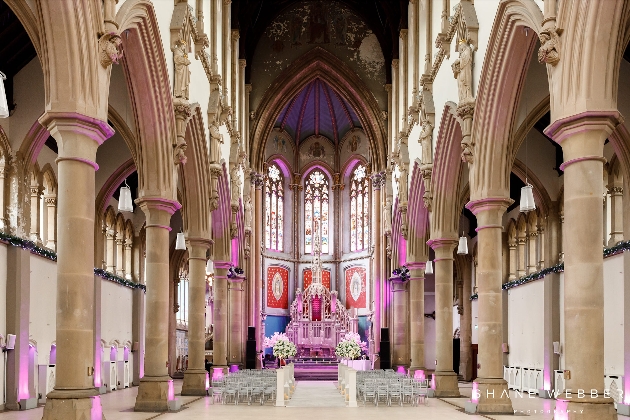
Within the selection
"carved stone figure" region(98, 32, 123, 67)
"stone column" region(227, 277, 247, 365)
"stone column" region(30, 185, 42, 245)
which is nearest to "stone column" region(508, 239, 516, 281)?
"stone column" region(227, 277, 247, 365)

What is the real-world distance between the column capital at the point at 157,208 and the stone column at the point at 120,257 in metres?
13.9

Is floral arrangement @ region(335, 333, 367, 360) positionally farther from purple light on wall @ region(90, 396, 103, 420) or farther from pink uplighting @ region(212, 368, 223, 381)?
purple light on wall @ region(90, 396, 103, 420)

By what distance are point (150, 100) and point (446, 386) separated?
13.7m

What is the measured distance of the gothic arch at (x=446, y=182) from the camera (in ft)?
81.3

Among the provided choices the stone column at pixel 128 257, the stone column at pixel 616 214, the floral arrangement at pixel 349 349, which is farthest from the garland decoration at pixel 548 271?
the stone column at pixel 128 257

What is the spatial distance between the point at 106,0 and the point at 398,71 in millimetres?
27281

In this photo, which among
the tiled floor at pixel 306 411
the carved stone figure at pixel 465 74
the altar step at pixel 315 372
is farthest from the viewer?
the altar step at pixel 315 372

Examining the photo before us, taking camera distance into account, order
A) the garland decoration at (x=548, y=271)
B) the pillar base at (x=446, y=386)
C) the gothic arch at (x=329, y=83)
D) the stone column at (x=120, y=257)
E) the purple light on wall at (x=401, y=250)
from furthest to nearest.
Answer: the gothic arch at (x=329, y=83) → the purple light on wall at (x=401, y=250) → the stone column at (x=120, y=257) → the pillar base at (x=446, y=386) → the garland decoration at (x=548, y=271)

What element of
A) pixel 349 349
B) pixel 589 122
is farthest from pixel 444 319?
pixel 349 349

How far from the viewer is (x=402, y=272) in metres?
36.5

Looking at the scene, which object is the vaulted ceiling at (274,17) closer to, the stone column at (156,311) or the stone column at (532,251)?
the stone column at (532,251)

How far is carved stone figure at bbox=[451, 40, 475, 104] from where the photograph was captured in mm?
→ 20328

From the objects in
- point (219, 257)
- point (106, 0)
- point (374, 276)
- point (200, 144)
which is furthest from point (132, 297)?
point (106, 0)

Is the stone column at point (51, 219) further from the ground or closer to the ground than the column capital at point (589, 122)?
closer to the ground
